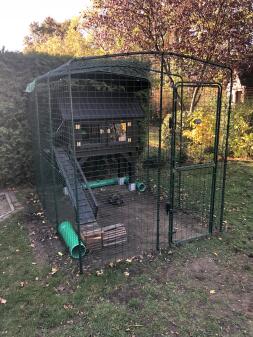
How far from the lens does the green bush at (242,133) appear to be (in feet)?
30.4

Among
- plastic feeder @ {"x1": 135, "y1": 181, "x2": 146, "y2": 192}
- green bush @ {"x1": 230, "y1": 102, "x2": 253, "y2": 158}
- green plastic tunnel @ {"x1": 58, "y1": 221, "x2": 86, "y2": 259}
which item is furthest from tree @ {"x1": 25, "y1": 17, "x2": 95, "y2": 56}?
green plastic tunnel @ {"x1": 58, "y1": 221, "x2": 86, "y2": 259}

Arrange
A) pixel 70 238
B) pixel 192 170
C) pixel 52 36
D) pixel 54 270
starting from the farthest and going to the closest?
pixel 52 36 → pixel 192 170 → pixel 70 238 → pixel 54 270

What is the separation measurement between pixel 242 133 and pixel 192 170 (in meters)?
4.04

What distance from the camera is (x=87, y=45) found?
1609 centimetres

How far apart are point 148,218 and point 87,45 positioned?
13853mm

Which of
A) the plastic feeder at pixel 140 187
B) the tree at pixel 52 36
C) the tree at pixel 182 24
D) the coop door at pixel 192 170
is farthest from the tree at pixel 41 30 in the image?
the plastic feeder at pixel 140 187

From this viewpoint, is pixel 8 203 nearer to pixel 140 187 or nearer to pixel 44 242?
pixel 44 242

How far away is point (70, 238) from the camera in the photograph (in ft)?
12.8

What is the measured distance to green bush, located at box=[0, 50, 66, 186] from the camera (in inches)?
255

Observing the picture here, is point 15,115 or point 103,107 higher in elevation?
point 103,107

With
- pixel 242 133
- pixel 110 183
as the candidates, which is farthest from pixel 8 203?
pixel 242 133

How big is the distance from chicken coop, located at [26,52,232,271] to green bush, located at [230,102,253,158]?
5.37 feet

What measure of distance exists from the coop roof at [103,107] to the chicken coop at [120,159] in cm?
2

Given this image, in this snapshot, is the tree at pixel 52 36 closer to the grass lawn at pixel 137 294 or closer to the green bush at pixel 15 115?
the green bush at pixel 15 115
